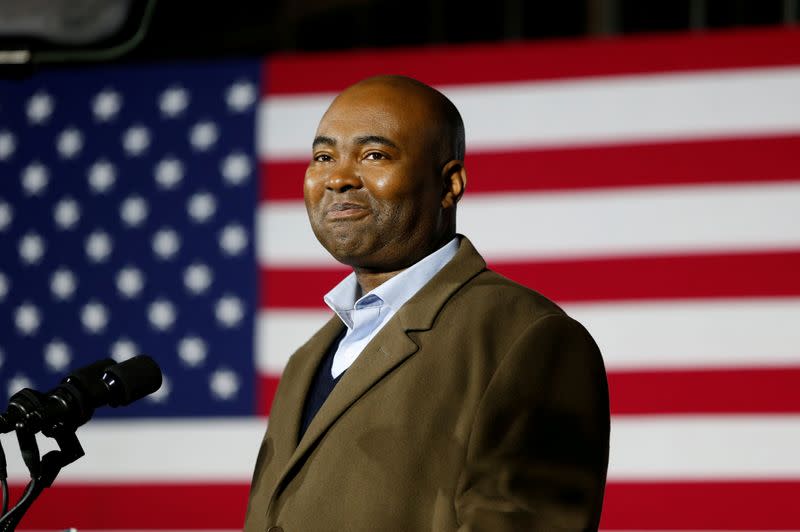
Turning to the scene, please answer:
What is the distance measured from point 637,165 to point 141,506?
5.09 ft

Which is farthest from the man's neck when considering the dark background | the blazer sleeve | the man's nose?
the dark background

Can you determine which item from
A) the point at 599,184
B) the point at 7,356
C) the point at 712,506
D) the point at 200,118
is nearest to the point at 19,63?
the point at 200,118

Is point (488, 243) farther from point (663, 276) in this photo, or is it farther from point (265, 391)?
point (265, 391)

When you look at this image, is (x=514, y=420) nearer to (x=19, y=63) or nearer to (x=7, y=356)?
(x=19, y=63)

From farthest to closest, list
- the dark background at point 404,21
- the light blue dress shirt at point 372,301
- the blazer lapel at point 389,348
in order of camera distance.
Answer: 1. the dark background at point 404,21
2. the light blue dress shirt at point 372,301
3. the blazer lapel at point 389,348

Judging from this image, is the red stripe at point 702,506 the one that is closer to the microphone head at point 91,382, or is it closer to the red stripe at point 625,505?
the red stripe at point 625,505

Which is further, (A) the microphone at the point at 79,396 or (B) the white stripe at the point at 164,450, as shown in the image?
(B) the white stripe at the point at 164,450

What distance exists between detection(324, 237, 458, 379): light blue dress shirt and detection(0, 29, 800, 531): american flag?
4.68 ft

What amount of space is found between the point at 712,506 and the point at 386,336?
170 cm

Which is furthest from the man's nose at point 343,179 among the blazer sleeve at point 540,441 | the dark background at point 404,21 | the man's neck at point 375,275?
the dark background at point 404,21

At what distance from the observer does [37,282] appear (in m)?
2.92

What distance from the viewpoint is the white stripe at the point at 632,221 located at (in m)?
Result: 2.63

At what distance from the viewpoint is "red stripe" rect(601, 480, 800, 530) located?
258cm

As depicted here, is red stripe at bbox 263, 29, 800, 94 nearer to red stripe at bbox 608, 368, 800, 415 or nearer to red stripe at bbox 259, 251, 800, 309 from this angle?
red stripe at bbox 259, 251, 800, 309
